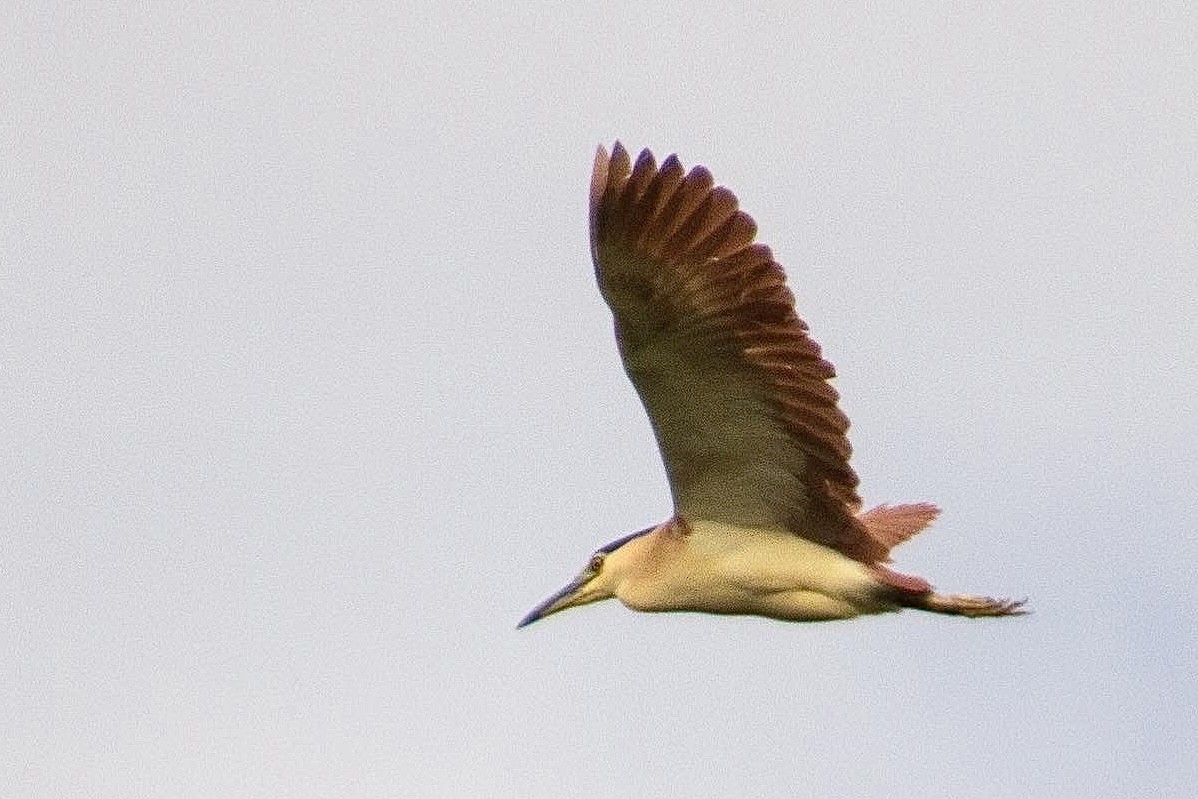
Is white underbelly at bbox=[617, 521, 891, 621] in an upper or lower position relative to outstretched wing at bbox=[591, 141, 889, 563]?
lower

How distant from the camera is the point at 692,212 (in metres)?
16.1

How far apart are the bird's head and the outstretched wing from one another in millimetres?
722

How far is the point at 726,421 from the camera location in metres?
16.7

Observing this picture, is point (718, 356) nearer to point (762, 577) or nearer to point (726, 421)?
point (726, 421)

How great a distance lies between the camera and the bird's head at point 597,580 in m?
17.5

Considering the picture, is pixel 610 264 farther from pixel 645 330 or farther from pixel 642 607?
pixel 642 607

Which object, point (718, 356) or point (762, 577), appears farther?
point (762, 577)

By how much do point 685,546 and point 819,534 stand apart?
0.73 metres

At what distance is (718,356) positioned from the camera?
1639cm

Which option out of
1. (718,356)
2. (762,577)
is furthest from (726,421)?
(762,577)

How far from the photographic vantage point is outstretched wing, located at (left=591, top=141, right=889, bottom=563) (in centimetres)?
1614

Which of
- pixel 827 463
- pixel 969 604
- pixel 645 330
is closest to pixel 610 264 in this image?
pixel 645 330

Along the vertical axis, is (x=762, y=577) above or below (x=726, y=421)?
below

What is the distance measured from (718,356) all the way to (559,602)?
2.26 m
